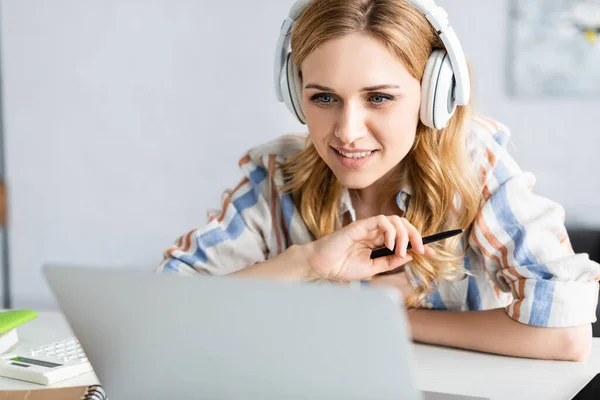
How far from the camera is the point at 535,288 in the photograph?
1250mm

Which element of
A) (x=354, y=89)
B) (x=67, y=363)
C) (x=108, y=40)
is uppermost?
(x=108, y=40)

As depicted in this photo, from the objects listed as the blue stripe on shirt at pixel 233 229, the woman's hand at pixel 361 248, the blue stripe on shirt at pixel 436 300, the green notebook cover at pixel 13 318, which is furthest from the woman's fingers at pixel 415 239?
the green notebook cover at pixel 13 318

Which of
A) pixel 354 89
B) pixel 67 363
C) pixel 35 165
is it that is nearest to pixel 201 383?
pixel 67 363

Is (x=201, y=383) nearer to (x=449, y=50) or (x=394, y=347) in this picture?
(x=394, y=347)

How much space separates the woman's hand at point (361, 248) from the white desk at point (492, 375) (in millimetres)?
149

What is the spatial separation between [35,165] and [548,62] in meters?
2.23

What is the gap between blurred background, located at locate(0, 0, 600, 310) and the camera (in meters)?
3.31

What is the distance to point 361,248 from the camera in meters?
1.29

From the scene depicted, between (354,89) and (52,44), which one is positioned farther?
(52,44)

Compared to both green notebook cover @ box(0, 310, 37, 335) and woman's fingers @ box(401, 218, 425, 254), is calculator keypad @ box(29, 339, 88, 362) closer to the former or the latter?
green notebook cover @ box(0, 310, 37, 335)

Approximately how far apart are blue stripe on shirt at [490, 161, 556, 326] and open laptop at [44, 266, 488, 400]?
60 cm

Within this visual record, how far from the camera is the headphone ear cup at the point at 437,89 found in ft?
3.99

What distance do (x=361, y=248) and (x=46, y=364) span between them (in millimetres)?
510

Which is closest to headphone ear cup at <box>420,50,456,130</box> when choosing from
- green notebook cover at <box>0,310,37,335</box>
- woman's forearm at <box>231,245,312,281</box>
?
woman's forearm at <box>231,245,312,281</box>
